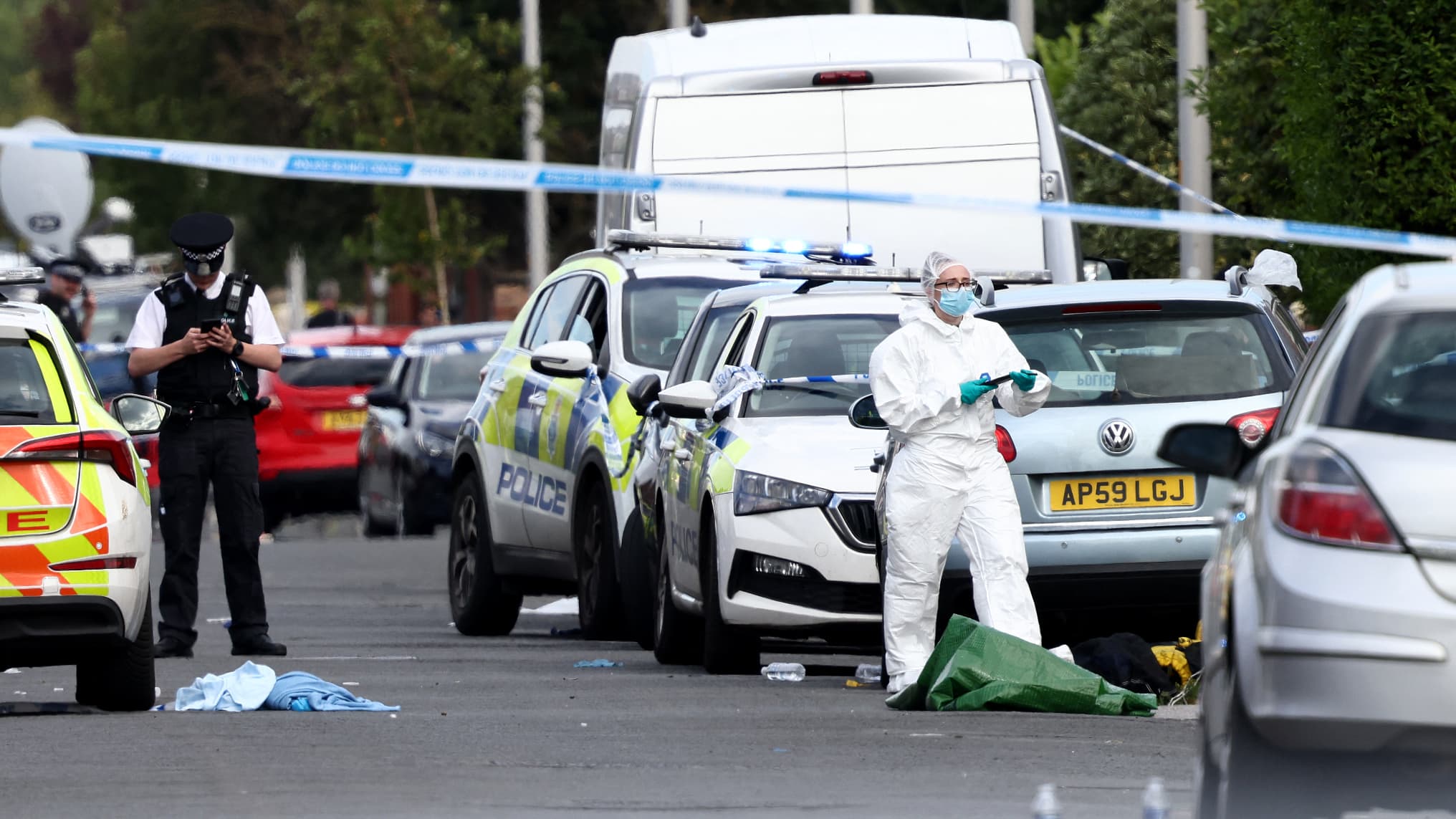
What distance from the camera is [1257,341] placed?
11258 millimetres

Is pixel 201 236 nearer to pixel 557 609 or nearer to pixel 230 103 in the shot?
pixel 557 609

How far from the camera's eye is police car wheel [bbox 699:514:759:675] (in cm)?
1170

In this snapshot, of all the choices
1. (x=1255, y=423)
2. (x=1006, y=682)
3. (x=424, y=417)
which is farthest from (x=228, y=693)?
(x=424, y=417)

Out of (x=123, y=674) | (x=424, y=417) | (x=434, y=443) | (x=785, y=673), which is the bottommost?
(x=434, y=443)

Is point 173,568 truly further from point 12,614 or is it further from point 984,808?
point 984,808

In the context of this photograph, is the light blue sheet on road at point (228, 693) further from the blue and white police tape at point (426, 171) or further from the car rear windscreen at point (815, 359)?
the blue and white police tape at point (426, 171)

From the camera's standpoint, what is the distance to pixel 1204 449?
7.27 meters

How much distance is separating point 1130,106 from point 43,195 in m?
11.6

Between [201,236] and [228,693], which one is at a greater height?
[201,236]

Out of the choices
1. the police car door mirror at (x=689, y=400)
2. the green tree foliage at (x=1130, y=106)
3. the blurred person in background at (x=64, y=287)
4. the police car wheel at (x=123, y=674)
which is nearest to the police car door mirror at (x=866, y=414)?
the police car door mirror at (x=689, y=400)

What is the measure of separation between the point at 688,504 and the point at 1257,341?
2.37m

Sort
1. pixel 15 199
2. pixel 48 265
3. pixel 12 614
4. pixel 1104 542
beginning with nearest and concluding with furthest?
pixel 12 614 < pixel 1104 542 < pixel 48 265 < pixel 15 199

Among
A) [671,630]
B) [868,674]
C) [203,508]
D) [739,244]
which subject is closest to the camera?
[868,674]

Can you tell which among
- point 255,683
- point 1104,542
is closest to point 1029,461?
point 1104,542
